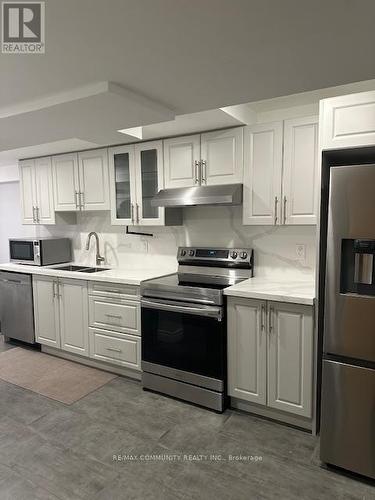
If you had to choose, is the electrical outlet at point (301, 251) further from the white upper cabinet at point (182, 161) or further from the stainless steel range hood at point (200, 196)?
the white upper cabinet at point (182, 161)

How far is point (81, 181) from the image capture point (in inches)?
150

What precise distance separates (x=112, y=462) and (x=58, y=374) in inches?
57.7

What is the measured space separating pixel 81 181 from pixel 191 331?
7.10ft

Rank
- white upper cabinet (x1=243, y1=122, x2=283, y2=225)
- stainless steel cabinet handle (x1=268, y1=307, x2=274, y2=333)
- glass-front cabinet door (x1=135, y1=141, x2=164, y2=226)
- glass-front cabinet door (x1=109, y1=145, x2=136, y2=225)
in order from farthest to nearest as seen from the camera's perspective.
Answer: glass-front cabinet door (x1=109, y1=145, x2=136, y2=225), glass-front cabinet door (x1=135, y1=141, x2=164, y2=226), white upper cabinet (x1=243, y1=122, x2=283, y2=225), stainless steel cabinet handle (x1=268, y1=307, x2=274, y2=333)

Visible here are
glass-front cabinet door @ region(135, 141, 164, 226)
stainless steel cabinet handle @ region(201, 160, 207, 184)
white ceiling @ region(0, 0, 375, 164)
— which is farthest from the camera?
glass-front cabinet door @ region(135, 141, 164, 226)

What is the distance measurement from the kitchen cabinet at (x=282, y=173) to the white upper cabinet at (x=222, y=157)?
0.24ft

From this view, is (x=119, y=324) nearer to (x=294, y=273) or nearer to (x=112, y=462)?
(x=112, y=462)

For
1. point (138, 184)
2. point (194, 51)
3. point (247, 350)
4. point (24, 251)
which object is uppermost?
point (194, 51)

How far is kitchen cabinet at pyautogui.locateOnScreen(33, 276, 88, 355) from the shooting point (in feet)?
11.3

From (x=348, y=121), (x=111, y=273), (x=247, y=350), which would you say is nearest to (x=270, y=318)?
(x=247, y=350)

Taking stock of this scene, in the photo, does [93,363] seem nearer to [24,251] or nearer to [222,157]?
[24,251]

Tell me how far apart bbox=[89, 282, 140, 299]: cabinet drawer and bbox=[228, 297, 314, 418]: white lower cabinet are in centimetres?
94

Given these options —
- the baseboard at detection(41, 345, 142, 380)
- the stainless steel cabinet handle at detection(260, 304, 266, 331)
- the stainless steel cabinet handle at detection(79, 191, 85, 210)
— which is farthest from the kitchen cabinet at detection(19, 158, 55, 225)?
the stainless steel cabinet handle at detection(260, 304, 266, 331)

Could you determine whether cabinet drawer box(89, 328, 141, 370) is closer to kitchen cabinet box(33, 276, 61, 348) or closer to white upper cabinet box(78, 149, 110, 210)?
kitchen cabinet box(33, 276, 61, 348)
